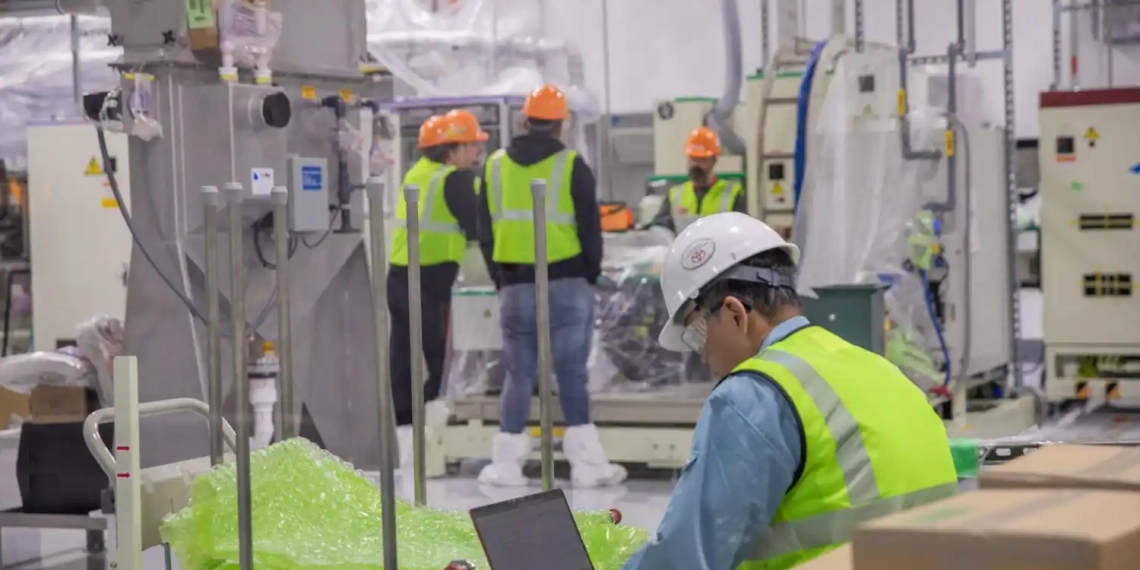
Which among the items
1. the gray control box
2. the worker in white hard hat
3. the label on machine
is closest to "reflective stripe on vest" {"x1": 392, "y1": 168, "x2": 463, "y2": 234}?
the gray control box

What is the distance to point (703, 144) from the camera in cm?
816

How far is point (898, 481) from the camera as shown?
2.63 meters

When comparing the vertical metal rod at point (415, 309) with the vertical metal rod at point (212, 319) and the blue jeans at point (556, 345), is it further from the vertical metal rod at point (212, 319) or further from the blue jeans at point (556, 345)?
the blue jeans at point (556, 345)

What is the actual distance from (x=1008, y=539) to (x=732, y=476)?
88cm

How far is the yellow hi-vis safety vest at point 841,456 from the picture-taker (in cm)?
259

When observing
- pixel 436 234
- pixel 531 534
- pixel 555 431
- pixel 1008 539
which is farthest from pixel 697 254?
pixel 436 234

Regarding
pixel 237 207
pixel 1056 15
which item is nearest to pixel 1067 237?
pixel 1056 15

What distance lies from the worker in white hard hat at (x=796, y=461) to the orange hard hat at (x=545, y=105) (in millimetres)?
4239

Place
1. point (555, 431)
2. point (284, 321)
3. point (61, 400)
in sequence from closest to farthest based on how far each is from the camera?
point (284, 321) < point (61, 400) < point (555, 431)

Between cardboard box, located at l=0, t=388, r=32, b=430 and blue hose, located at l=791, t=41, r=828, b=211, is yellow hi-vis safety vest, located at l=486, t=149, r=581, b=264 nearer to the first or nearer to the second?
blue hose, located at l=791, t=41, r=828, b=211

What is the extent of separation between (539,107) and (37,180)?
4.06 m

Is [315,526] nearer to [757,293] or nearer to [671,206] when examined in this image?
[757,293]

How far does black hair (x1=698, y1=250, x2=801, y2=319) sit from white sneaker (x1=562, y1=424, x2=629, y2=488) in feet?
13.3

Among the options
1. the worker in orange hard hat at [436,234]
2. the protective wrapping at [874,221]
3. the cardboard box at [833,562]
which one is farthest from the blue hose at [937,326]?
the cardboard box at [833,562]
